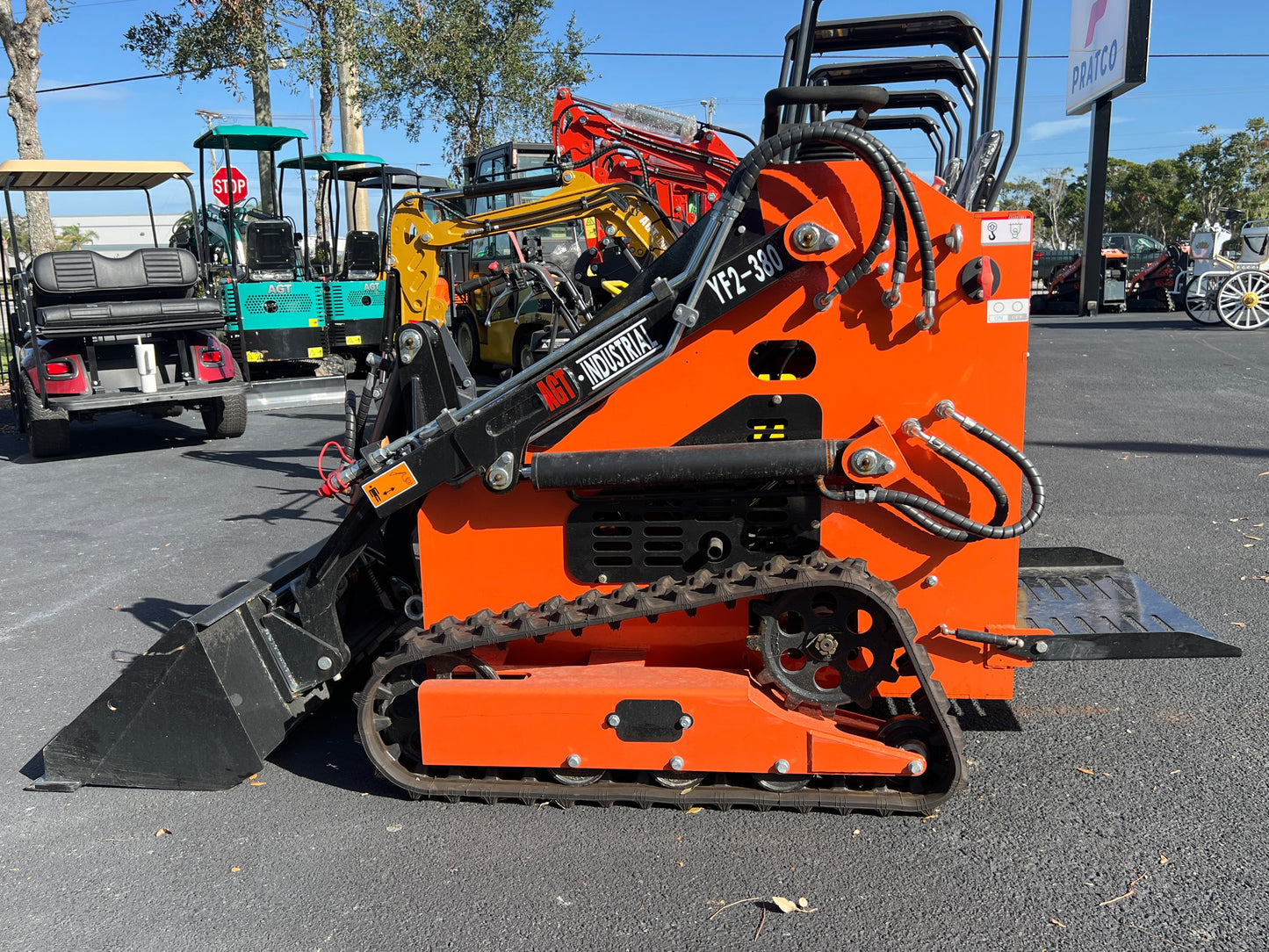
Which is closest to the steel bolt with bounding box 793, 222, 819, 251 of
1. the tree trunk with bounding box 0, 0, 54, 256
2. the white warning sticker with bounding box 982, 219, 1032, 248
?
the white warning sticker with bounding box 982, 219, 1032, 248

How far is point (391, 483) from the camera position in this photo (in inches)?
132

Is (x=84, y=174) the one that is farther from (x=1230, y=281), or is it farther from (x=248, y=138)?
(x=1230, y=281)

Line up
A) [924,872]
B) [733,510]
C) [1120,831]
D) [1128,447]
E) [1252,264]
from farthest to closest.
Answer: [1252,264] < [1128,447] < [733,510] < [1120,831] < [924,872]

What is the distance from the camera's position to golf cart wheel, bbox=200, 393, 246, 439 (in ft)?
35.6

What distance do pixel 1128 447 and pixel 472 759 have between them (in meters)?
8.01

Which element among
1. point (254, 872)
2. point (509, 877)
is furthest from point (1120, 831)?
point (254, 872)

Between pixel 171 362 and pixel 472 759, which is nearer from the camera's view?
pixel 472 759

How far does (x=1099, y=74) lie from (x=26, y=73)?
16125 millimetres

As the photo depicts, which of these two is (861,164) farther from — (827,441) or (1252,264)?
(1252,264)

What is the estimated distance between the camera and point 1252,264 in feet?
67.4

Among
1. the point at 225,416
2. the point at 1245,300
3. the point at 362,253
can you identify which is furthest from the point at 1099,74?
the point at 1245,300

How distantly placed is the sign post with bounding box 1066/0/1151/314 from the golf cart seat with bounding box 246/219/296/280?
38.6 feet

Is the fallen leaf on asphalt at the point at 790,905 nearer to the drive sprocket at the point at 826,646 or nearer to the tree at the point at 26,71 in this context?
the drive sprocket at the point at 826,646

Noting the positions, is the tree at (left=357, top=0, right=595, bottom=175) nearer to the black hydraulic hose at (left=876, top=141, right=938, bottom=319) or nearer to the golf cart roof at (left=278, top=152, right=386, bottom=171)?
the golf cart roof at (left=278, top=152, right=386, bottom=171)
